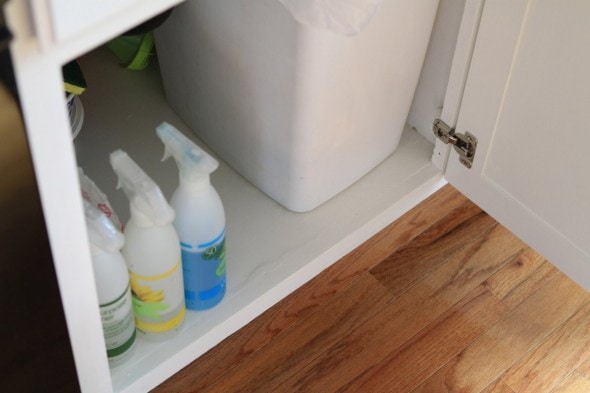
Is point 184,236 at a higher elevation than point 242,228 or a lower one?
higher

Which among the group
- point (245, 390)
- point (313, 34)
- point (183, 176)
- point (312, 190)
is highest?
point (313, 34)

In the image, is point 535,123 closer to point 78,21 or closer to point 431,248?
point 431,248

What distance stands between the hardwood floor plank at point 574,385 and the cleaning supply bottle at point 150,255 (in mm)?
490

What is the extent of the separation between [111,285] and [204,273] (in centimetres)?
14

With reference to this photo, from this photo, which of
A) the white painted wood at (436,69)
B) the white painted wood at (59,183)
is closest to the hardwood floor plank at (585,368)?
the white painted wood at (436,69)

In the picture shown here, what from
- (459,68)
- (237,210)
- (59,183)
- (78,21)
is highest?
(78,21)

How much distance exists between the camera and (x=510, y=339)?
1.14 m

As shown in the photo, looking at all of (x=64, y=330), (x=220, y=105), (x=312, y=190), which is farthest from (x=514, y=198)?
(x=64, y=330)

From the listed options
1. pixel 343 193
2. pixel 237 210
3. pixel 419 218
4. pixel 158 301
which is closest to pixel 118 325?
pixel 158 301

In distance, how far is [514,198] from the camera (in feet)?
3.62

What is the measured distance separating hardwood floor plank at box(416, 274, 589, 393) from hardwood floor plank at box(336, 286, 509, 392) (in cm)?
1

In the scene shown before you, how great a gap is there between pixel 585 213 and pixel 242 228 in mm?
434

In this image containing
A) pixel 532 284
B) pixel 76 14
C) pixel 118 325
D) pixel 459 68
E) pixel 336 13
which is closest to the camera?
pixel 76 14

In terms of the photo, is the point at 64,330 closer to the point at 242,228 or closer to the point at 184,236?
the point at 184,236
